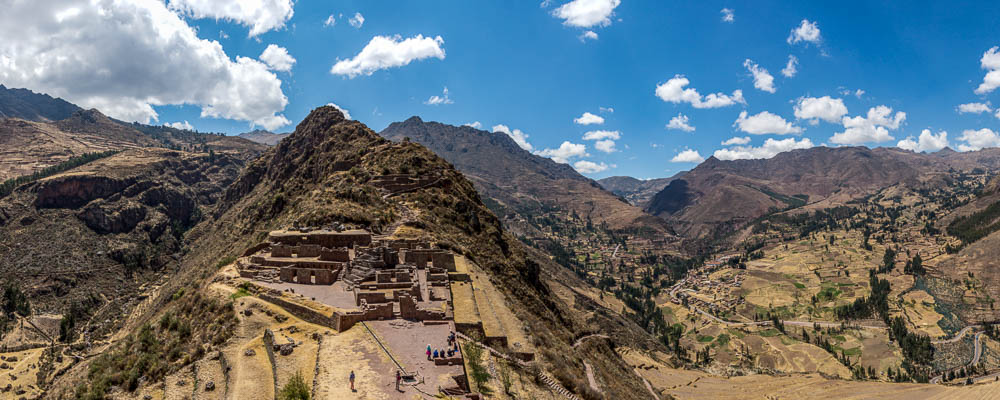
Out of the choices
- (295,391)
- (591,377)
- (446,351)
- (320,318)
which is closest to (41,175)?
(320,318)

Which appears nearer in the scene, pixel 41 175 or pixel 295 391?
pixel 295 391

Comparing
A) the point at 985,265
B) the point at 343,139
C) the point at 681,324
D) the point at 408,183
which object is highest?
the point at 343,139

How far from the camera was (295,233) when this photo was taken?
5075cm

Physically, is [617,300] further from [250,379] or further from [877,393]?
[250,379]

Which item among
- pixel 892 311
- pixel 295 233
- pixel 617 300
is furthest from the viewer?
pixel 617 300

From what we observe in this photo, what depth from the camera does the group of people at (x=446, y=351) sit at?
2416cm

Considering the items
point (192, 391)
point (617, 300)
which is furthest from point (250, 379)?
point (617, 300)

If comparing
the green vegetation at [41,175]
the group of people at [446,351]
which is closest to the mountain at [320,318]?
the group of people at [446,351]

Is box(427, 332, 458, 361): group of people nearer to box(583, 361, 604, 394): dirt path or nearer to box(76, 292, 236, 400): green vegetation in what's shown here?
box(76, 292, 236, 400): green vegetation

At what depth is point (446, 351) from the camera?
82.8ft

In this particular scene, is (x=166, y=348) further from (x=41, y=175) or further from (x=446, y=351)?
(x=41, y=175)

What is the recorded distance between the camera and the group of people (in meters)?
24.2

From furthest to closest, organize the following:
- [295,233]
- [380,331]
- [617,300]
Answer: [617,300]
[295,233]
[380,331]

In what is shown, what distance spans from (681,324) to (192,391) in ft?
508
